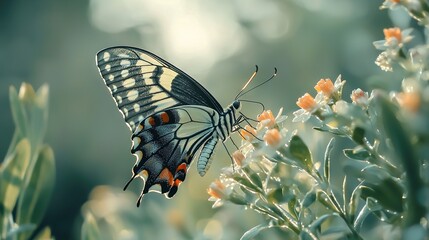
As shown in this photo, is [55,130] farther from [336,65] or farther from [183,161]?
[183,161]

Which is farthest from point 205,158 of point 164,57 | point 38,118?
point 164,57

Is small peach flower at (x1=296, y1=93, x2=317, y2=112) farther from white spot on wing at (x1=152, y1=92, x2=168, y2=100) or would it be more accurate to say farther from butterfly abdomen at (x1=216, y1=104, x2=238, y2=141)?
white spot on wing at (x1=152, y1=92, x2=168, y2=100)

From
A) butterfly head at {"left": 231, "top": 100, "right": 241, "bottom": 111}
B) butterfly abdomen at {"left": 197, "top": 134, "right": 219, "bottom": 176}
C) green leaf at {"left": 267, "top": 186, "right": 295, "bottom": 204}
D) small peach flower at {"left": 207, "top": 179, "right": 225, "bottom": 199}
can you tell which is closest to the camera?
green leaf at {"left": 267, "top": 186, "right": 295, "bottom": 204}

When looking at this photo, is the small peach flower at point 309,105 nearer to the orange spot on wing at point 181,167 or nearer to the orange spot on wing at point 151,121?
the orange spot on wing at point 181,167

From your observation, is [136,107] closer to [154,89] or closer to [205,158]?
[154,89]

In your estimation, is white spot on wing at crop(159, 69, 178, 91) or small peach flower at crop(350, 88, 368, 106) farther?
white spot on wing at crop(159, 69, 178, 91)

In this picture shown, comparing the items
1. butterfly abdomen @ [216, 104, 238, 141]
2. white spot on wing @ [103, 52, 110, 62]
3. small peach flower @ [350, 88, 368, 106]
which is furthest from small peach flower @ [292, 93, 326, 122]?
white spot on wing @ [103, 52, 110, 62]

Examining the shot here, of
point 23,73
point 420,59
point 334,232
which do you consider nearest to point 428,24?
point 420,59

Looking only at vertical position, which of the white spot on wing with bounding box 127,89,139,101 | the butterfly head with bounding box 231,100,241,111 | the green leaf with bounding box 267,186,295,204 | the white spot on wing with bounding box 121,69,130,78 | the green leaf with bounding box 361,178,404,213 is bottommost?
the green leaf with bounding box 361,178,404,213

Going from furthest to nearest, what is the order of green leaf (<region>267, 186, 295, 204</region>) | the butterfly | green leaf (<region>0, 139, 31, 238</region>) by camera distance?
the butterfly < green leaf (<region>0, 139, 31, 238</region>) < green leaf (<region>267, 186, 295, 204</region>)

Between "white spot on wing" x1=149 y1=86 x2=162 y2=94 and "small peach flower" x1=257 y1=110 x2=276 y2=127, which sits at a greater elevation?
"white spot on wing" x1=149 y1=86 x2=162 y2=94
